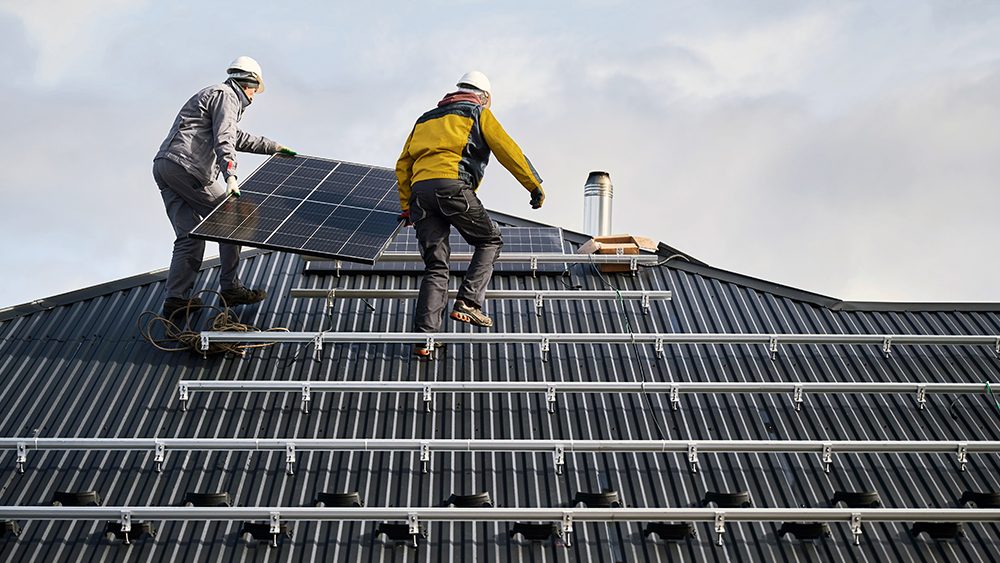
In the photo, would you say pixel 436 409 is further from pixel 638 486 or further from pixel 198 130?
pixel 198 130

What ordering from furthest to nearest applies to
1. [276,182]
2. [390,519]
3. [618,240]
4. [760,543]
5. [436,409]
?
[618,240] < [276,182] < [436,409] < [760,543] < [390,519]

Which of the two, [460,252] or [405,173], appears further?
[460,252]

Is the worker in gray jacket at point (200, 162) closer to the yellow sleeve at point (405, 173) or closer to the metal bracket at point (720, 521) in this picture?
the yellow sleeve at point (405, 173)

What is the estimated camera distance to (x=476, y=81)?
8219 millimetres

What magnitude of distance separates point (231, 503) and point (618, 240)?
6497 mm

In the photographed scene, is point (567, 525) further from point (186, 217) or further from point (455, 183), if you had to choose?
point (186, 217)

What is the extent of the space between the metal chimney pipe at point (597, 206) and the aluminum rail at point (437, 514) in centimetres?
842

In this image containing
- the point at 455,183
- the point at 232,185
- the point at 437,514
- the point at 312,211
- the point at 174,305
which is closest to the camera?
the point at 437,514

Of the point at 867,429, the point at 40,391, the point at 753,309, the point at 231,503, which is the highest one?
the point at 753,309

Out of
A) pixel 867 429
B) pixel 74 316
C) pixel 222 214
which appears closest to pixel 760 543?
pixel 867 429

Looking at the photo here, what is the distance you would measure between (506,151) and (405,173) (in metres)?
1.10

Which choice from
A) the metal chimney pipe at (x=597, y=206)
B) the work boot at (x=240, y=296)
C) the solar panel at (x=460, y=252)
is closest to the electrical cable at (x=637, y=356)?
the solar panel at (x=460, y=252)

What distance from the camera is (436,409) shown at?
7973 mm

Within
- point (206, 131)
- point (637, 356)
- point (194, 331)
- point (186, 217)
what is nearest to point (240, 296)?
point (194, 331)
